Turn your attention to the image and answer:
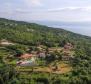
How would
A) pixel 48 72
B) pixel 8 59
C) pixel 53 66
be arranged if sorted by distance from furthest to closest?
pixel 8 59, pixel 53 66, pixel 48 72

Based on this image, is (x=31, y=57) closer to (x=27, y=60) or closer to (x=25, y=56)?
(x=25, y=56)

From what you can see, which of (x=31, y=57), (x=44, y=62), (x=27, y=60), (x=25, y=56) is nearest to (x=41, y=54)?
(x=31, y=57)

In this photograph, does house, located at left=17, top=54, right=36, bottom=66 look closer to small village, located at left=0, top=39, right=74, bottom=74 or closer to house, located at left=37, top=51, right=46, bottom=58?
small village, located at left=0, top=39, right=74, bottom=74

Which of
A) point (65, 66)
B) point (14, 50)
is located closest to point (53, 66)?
point (65, 66)

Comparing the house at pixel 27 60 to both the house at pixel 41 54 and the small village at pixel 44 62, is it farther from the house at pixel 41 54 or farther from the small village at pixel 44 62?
the house at pixel 41 54

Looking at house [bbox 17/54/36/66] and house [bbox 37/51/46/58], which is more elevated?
house [bbox 37/51/46/58]

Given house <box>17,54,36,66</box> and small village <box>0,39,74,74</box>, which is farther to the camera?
house <box>17,54,36,66</box>

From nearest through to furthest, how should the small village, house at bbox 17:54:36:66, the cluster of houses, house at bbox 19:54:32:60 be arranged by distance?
the small village
house at bbox 17:54:36:66
the cluster of houses
house at bbox 19:54:32:60

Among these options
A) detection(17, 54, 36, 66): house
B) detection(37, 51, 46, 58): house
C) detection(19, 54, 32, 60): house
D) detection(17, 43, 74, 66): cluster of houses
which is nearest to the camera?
detection(17, 54, 36, 66): house

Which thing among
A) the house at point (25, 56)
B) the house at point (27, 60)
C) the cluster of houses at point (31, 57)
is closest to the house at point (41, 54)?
the cluster of houses at point (31, 57)

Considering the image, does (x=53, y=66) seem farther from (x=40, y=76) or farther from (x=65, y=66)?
(x=40, y=76)

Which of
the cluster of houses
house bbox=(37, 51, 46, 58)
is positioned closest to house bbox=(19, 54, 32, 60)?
the cluster of houses
